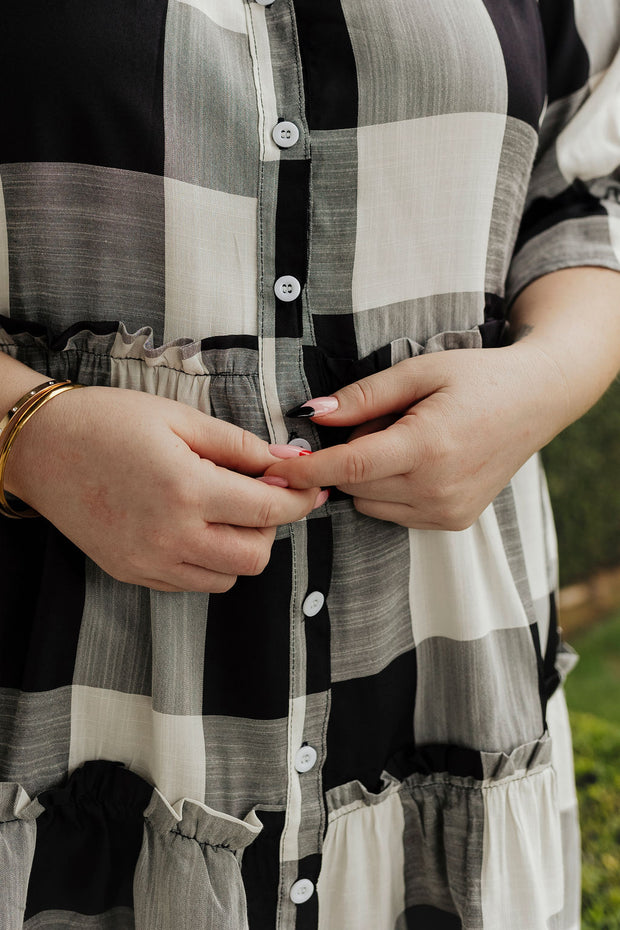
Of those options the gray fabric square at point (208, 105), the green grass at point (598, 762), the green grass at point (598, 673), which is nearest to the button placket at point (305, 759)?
the gray fabric square at point (208, 105)

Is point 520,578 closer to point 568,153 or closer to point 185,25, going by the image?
point 568,153

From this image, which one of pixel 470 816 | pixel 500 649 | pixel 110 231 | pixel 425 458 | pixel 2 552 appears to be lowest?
Result: pixel 470 816

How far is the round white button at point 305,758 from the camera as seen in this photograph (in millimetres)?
750

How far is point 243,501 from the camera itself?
2.07 ft

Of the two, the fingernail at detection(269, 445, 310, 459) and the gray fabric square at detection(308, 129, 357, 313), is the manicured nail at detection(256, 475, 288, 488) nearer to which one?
the fingernail at detection(269, 445, 310, 459)

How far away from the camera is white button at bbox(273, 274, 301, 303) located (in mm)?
702

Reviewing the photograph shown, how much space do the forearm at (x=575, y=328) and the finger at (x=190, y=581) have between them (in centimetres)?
39

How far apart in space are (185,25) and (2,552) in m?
0.52

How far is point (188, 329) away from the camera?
0.69 meters

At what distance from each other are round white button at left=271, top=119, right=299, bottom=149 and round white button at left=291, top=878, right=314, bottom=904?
2.38 feet

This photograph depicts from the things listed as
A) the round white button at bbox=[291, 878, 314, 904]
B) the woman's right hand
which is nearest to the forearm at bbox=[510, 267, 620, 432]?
the woman's right hand

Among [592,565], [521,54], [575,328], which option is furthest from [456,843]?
[592,565]

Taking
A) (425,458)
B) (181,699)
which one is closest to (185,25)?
(425,458)

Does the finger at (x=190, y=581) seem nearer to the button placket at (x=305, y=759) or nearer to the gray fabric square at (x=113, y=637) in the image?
the gray fabric square at (x=113, y=637)
